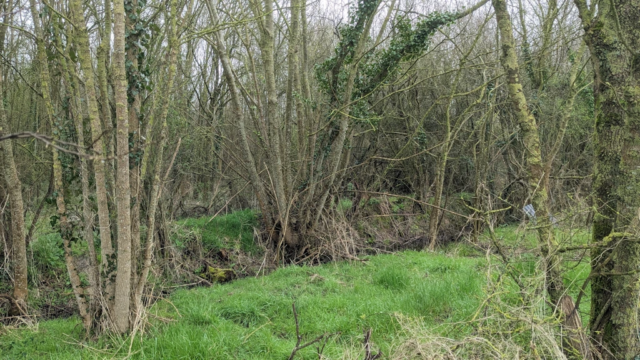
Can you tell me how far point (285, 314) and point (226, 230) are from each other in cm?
490

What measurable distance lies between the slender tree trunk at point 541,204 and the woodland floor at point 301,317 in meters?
0.15

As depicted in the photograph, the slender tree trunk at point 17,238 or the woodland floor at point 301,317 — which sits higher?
the slender tree trunk at point 17,238

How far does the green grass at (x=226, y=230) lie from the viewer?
29.3 feet

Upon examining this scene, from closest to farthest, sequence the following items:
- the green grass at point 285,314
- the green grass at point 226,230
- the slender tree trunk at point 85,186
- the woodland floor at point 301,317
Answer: the woodland floor at point 301,317, the green grass at point 285,314, the slender tree trunk at point 85,186, the green grass at point 226,230

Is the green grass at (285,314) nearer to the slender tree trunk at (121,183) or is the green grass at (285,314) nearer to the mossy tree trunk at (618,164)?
the slender tree trunk at (121,183)

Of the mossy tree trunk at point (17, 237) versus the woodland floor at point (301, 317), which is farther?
the mossy tree trunk at point (17, 237)

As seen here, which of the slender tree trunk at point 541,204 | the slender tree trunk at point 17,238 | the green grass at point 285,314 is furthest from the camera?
the slender tree trunk at point 17,238

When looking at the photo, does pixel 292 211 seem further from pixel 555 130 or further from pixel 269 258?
pixel 555 130

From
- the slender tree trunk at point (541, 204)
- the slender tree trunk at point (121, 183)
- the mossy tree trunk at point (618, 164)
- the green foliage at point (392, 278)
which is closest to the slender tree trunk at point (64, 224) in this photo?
the slender tree trunk at point (121, 183)

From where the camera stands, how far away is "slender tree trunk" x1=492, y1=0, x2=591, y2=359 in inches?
121

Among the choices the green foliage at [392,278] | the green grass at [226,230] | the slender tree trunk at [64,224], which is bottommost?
the green foliage at [392,278]

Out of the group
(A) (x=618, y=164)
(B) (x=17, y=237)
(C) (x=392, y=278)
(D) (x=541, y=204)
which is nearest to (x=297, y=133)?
(C) (x=392, y=278)

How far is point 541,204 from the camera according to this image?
3.24m

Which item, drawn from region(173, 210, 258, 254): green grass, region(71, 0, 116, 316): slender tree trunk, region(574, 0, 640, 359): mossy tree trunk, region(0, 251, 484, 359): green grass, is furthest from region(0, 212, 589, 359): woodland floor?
region(173, 210, 258, 254): green grass
